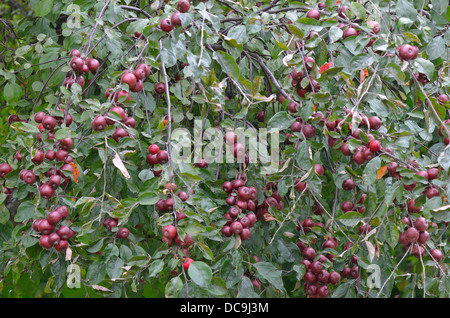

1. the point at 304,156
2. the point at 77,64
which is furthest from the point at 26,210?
the point at 304,156

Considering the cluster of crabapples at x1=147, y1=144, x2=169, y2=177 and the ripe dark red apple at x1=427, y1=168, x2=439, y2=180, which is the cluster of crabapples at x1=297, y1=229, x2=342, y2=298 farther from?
the cluster of crabapples at x1=147, y1=144, x2=169, y2=177

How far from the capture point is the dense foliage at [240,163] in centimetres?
128

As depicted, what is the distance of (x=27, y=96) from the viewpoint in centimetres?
233

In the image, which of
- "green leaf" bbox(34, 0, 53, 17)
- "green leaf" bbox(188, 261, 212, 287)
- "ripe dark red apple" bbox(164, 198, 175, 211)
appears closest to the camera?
"green leaf" bbox(188, 261, 212, 287)

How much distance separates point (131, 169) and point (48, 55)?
0.61m

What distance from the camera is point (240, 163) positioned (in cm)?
148

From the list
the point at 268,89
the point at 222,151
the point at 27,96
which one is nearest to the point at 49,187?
the point at 222,151

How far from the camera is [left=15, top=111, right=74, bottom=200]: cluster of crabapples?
1336mm

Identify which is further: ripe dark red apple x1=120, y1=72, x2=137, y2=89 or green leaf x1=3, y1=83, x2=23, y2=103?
green leaf x1=3, y1=83, x2=23, y2=103

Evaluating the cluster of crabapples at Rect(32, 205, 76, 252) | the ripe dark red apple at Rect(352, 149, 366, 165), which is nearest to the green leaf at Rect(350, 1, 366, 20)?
the ripe dark red apple at Rect(352, 149, 366, 165)

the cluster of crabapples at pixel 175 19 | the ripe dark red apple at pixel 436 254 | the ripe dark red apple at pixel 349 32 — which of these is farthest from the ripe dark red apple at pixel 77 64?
the ripe dark red apple at pixel 436 254

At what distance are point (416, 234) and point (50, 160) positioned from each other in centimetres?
105

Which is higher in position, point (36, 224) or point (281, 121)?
point (281, 121)

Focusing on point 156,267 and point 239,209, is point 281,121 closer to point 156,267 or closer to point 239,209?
point 239,209
